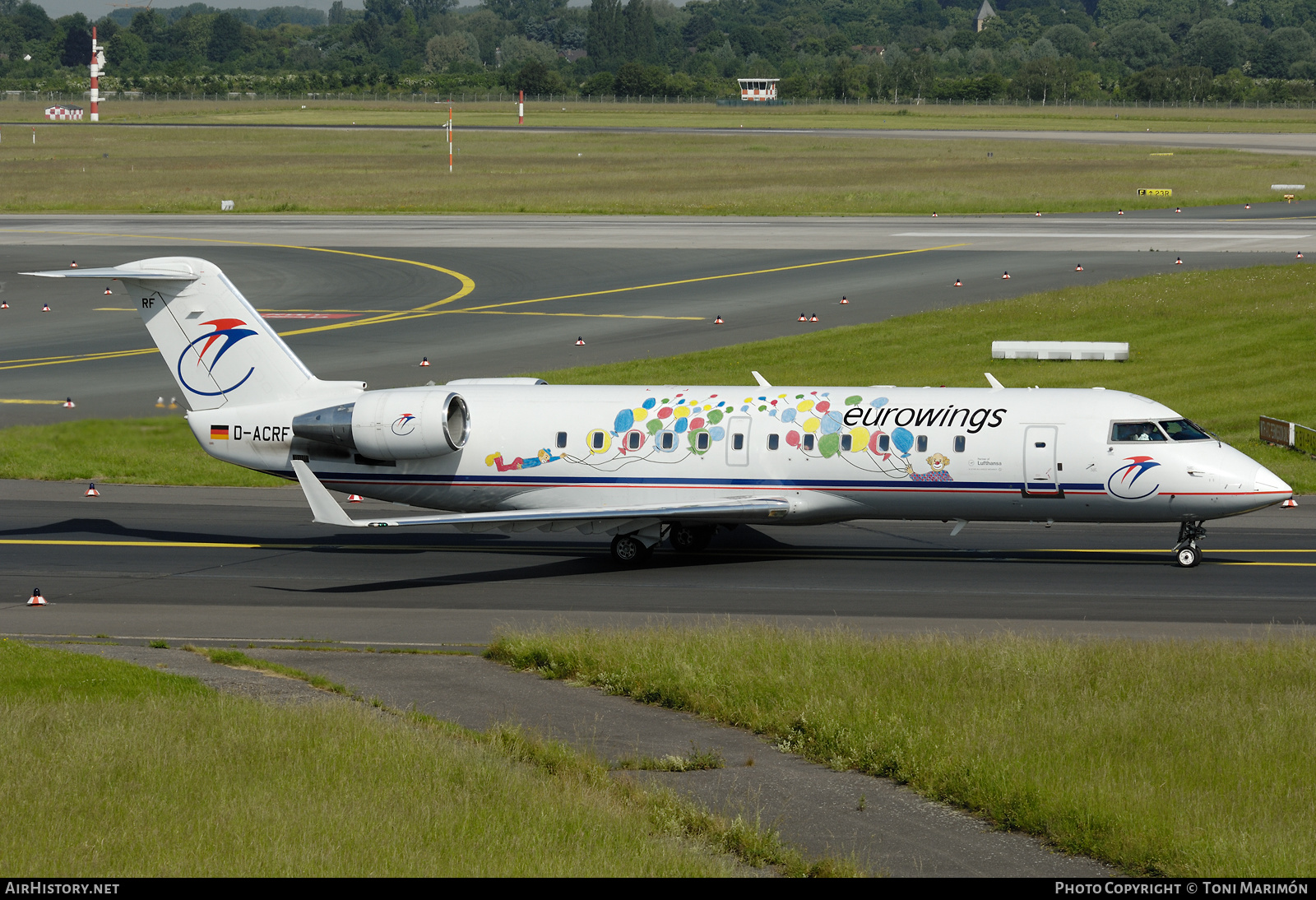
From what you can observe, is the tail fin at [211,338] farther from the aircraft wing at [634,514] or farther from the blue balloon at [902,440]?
the blue balloon at [902,440]

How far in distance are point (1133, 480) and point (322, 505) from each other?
15.4 m

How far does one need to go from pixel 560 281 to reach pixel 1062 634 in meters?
47.0

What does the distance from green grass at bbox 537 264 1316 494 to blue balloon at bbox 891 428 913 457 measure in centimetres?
1319

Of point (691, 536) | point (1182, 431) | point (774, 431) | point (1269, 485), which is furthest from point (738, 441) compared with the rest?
point (1269, 485)

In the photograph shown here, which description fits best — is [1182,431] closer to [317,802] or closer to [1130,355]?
[317,802]

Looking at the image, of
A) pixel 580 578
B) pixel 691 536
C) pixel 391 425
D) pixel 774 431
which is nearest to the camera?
pixel 774 431

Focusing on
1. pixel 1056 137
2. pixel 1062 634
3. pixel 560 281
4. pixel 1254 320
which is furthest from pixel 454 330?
pixel 1056 137

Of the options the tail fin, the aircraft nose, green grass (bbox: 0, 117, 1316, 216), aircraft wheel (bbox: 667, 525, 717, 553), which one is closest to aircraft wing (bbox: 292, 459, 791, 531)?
A: aircraft wheel (bbox: 667, 525, 717, 553)

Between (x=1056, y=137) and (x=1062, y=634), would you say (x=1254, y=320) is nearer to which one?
(x=1062, y=634)

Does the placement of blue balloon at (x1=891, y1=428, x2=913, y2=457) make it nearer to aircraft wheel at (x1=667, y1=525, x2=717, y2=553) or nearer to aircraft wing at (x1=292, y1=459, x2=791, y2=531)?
aircraft wing at (x1=292, y1=459, x2=791, y2=531)

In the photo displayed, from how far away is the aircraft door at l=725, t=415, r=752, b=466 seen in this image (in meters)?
30.0

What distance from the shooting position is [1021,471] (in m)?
29.0

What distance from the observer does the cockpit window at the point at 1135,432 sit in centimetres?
2883

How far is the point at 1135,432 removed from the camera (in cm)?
2892
